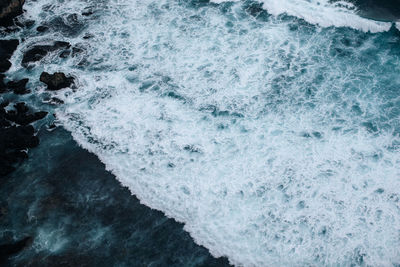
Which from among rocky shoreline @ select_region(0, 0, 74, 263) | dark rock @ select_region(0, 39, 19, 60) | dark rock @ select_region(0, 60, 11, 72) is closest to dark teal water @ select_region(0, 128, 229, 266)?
rocky shoreline @ select_region(0, 0, 74, 263)

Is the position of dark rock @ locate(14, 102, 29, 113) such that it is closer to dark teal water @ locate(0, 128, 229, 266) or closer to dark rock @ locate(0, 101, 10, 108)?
dark rock @ locate(0, 101, 10, 108)

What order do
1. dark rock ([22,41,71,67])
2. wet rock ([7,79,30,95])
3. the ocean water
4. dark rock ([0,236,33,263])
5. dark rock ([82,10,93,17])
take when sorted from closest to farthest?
dark rock ([0,236,33,263]), the ocean water, wet rock ([7,79,30,95]), dark rock ([22,41,71,67]), dark rock ([82,10,93,17])

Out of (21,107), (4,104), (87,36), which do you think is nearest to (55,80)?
(21,107)

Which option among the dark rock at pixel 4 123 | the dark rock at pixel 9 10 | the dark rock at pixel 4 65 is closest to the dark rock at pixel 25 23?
the dark rock at pixel 9 10

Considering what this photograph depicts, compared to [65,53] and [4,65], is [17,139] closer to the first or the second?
[4,65]

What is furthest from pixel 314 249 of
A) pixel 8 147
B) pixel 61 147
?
pixel 8 147

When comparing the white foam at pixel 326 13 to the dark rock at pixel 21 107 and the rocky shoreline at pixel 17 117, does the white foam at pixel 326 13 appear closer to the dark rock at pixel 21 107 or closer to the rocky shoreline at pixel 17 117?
the rocky shoreline at pixel 17 117
